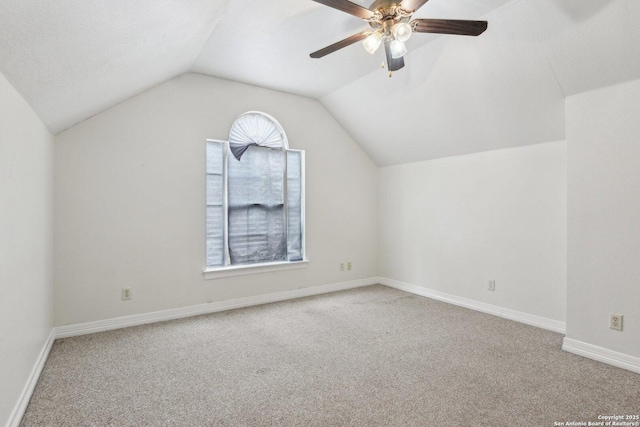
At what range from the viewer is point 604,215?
8.29 feet

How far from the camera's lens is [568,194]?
2.72 meters

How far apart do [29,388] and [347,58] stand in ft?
11.6

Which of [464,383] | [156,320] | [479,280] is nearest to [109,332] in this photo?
[156,320]

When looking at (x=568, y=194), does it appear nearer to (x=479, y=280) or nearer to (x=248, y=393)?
(x=479, y=280)

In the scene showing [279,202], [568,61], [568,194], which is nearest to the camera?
[568,61]

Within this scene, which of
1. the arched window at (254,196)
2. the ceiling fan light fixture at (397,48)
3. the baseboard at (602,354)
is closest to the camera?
the ceiling fan light fixture at (397,48)

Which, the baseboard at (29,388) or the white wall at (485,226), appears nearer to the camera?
the baseboard at (29,388)

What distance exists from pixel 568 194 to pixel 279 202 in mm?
2991

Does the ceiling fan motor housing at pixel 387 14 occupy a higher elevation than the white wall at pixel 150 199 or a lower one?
higher

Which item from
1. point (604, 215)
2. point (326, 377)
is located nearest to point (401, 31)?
point (604, 215)

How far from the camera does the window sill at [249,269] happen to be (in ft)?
12.4

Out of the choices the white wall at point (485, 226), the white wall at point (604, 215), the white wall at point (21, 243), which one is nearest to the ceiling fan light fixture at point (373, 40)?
the white wall at point (604, 215)

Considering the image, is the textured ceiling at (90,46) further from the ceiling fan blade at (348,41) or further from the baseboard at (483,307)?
the baseboard at (483,307)

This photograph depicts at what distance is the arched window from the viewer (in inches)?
153
